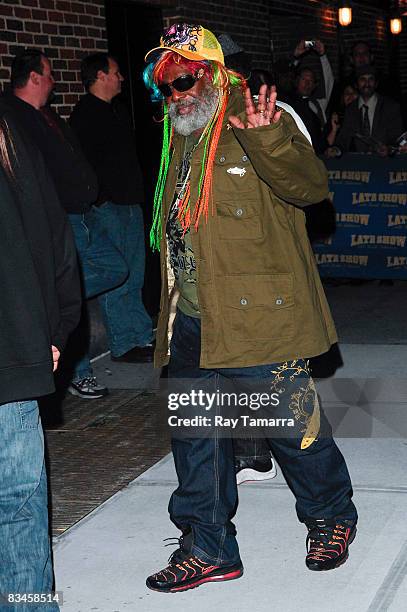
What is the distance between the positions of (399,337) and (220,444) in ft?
14.5

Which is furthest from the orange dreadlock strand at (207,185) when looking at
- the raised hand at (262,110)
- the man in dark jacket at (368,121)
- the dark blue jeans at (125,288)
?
the man in dark jacket at (368,121)

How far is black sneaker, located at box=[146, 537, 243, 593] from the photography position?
4.18 meters

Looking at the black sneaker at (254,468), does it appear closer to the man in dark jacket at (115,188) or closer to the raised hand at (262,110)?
the raised hand at (262,110)

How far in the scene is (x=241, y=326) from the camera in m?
4.10

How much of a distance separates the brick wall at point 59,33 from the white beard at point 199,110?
3977 mm

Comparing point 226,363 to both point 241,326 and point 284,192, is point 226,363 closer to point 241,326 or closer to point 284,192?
point 241,326

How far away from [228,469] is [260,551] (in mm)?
440

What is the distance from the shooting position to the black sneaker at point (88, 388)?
7.19m

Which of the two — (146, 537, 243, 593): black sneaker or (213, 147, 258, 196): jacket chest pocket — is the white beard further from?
(146, 537, 243, 593): black sneaker

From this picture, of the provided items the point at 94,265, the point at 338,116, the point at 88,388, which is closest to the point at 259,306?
the point at 88,388

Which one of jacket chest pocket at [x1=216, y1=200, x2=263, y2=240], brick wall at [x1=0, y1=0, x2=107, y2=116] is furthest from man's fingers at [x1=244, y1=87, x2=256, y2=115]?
brick wall at [x1=0, y1=0, x2=107, y2=116]

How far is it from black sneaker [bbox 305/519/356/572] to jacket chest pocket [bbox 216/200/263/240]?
3.82 ft

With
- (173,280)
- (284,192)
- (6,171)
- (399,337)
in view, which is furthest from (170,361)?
(399,337)

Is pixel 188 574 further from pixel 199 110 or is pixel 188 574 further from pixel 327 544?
pixel 199 110
